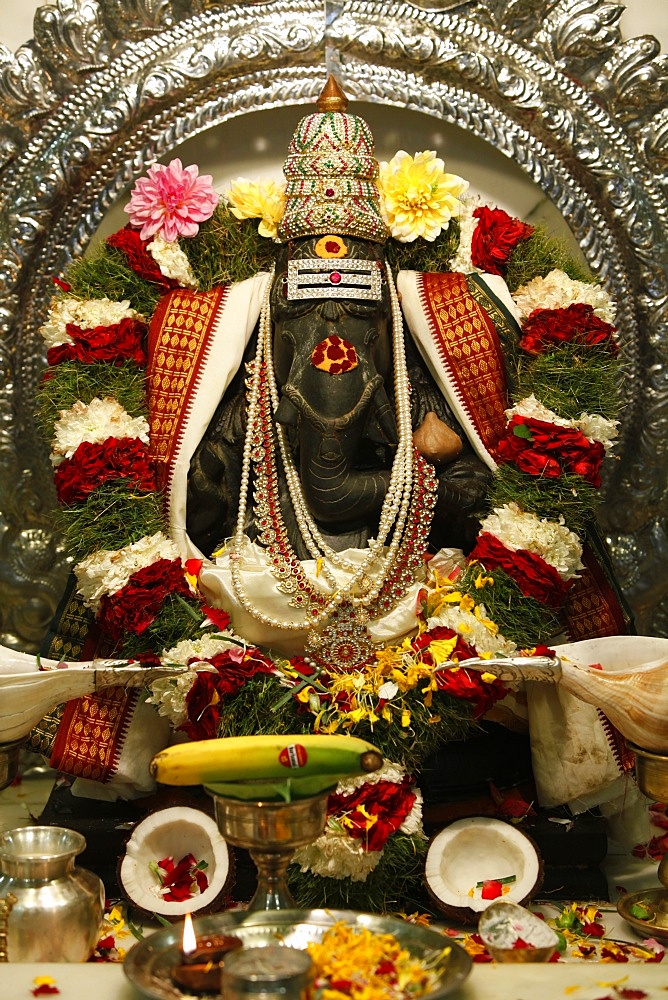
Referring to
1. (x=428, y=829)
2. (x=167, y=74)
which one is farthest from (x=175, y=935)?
(x=167, y=74)

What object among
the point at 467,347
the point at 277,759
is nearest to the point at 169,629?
the point at 277,759

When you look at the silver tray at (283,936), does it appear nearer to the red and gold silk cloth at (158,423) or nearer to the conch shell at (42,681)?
the conch shell at (42,681)

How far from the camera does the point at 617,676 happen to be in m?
2.96

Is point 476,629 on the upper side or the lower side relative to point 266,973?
upper

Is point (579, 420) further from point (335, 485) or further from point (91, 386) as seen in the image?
point (91, 386)

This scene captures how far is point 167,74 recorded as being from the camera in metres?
3.99

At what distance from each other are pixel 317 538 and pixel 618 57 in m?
1.74

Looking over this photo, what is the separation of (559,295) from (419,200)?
0.45 m

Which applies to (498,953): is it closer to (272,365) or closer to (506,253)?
(272,365)

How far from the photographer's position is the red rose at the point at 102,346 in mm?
3451

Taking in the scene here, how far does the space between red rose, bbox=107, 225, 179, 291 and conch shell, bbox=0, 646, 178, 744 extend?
3.60ft

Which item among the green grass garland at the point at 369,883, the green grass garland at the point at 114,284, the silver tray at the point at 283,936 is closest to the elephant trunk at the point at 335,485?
the green grass garland at the point at 114,284

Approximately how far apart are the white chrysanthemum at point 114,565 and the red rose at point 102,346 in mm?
485

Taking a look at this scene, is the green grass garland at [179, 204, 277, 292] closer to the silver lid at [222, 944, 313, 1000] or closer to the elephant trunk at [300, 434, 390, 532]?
the elephant trunk at [300, 434, 390, 532]
